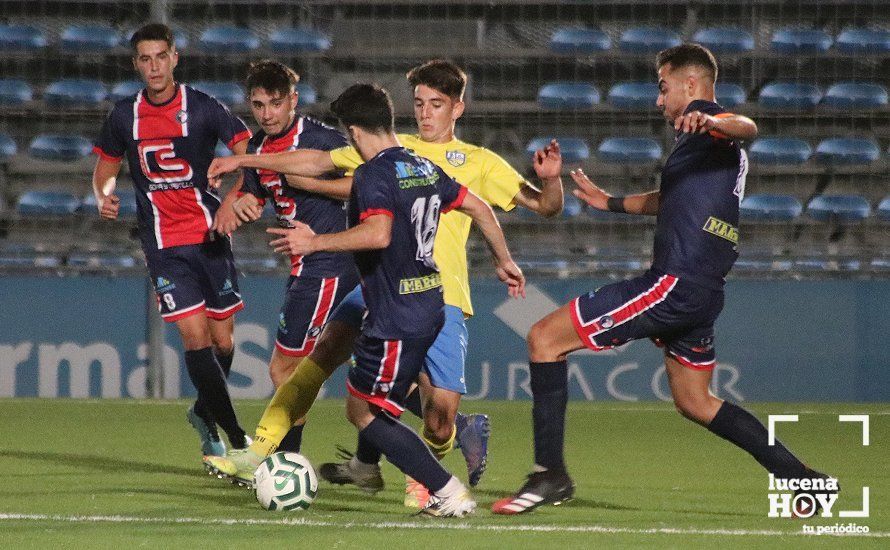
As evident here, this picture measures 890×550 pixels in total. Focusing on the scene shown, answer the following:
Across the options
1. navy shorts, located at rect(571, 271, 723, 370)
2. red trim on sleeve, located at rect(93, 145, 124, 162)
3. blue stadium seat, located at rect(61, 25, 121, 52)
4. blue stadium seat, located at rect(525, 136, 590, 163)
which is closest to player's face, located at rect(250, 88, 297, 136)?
red trim on sleeve, located at rect(93, 145, 124, 162)

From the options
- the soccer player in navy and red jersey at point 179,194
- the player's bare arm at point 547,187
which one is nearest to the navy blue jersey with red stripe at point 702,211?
the player's bare arm at point 547,187

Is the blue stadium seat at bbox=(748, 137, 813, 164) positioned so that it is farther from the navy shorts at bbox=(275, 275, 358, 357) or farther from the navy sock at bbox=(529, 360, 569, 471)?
the navy sock at bbox=(529, 360, 569, 471)

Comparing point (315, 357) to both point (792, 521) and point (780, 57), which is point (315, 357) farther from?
point (780, 57)

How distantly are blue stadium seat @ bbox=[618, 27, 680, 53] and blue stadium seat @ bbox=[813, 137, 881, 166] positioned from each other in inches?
67.5

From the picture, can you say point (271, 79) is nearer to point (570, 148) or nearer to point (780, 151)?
point (570, 148)

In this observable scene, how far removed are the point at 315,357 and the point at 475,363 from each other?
5897 mm

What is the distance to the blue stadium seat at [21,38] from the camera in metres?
13.8

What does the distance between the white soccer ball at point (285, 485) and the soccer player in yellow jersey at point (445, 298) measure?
428 millimetres

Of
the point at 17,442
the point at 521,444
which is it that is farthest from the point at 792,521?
the point at 17,442

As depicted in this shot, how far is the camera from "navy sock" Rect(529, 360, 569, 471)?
213 inches

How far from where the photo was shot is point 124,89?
1352 centimetres

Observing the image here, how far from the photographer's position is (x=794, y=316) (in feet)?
37.9

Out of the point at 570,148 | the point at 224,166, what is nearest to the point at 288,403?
the point at 224,166

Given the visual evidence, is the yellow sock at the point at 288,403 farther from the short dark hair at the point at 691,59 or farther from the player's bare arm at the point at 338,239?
the short dark hair at the point at 691,59
